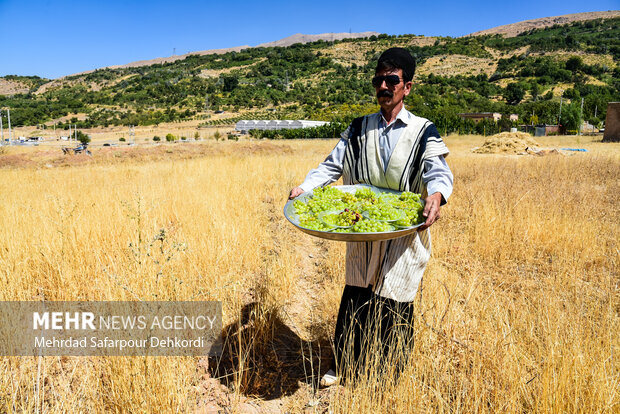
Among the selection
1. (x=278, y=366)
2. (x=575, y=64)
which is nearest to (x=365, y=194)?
(x=278, y=366)

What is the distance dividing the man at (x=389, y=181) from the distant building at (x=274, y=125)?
168 feet

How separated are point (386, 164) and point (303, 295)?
189cm

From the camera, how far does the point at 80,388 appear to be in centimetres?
186

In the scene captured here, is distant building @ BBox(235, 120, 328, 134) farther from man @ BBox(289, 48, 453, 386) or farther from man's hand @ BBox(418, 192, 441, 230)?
man's hand @ BBox(418, 192, 441, 230)

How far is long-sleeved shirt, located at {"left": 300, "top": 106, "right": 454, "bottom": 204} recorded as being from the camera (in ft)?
6.03

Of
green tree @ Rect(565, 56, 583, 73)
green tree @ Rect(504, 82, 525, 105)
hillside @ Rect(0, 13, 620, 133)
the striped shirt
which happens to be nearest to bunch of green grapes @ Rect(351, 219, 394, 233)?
the striped shirt

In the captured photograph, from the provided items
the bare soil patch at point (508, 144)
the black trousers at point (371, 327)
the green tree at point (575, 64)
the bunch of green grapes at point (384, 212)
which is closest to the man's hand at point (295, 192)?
the bunch of green grapes at point (384, 212)

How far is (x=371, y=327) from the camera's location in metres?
2.20

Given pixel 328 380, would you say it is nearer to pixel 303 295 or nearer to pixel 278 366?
pixel 278 366

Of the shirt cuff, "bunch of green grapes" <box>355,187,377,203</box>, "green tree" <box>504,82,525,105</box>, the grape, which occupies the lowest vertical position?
the grape

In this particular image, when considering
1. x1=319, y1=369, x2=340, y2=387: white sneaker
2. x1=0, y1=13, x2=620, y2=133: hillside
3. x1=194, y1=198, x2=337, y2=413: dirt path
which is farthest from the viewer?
x1=0, y1=13, x2=620, y2=133: hillside

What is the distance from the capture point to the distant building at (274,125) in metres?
54.5

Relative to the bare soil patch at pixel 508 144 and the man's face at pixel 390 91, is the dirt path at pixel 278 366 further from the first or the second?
the bare soil patch at pixel 508 144

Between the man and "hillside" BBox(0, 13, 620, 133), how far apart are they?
151 feet
